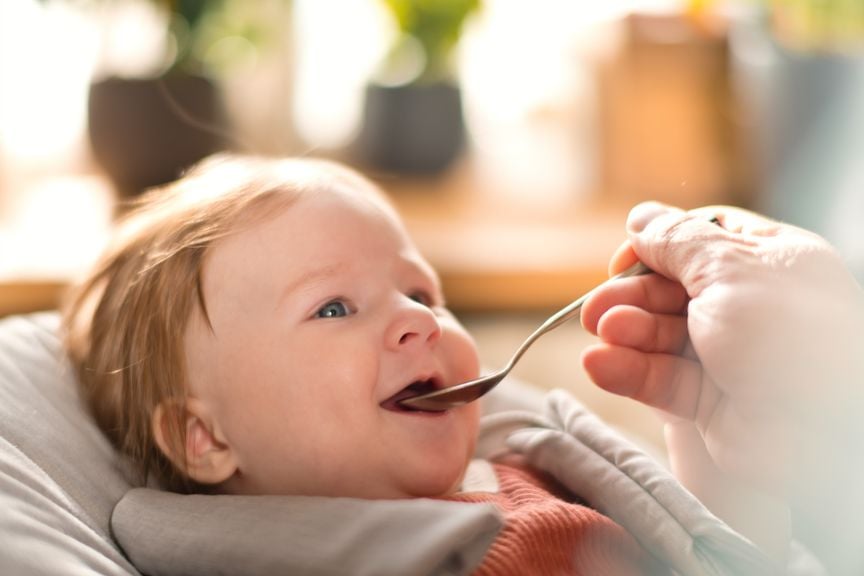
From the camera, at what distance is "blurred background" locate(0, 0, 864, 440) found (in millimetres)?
1636

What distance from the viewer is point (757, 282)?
691mm

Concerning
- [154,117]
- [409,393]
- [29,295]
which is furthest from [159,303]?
[154,117]

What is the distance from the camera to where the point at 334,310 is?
83 centimetres

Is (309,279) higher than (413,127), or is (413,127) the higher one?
A: (309,279)

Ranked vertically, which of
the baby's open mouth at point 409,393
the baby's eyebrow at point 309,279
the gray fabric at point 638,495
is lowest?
the gray fabric at point 638,495

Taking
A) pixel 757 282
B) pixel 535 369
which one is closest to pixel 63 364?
pixel 757 282

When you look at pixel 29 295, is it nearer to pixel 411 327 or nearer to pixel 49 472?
pixel 49 472

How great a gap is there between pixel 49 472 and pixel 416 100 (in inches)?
53.5

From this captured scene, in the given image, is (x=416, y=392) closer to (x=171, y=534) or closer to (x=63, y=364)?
(x=171, y=534)

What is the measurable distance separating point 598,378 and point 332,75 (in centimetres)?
157

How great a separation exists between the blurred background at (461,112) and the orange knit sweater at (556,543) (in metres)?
0.71

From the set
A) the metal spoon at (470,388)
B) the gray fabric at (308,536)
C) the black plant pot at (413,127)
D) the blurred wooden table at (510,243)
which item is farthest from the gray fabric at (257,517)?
the black plant pot at (413,127)

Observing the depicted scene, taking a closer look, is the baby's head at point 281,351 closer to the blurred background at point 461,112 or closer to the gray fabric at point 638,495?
the gray fabric at point 638,495

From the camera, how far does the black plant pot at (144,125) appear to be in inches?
72.2
